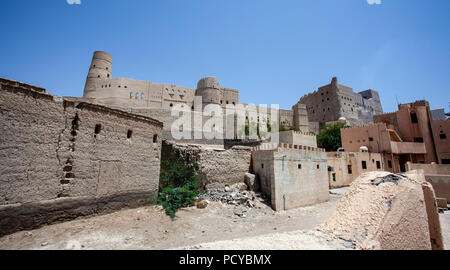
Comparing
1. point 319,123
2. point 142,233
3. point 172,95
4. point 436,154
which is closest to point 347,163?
point 436,154

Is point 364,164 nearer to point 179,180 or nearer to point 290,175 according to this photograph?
point 290,175

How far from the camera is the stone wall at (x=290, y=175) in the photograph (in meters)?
10.6

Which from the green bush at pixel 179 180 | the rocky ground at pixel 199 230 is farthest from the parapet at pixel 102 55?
the rocky ground at pixel 199 230

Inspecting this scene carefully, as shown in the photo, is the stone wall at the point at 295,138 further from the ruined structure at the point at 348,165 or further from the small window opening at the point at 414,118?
the small window opening at the point at 414,118

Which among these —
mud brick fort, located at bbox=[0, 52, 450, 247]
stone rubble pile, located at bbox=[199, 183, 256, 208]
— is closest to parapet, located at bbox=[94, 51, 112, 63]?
mud brick fort, located at bbox=[0, 52, 450, 247]

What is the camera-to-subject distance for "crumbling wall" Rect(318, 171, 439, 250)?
112 inches

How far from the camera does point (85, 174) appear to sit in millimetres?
6199

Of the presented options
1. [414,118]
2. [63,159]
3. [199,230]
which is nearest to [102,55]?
[63,159]

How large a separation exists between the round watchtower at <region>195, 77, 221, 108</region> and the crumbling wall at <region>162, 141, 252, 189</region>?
960 inches

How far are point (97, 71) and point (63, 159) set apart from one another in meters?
36.7

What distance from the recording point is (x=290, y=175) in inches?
446

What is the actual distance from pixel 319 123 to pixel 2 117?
52.9 m
